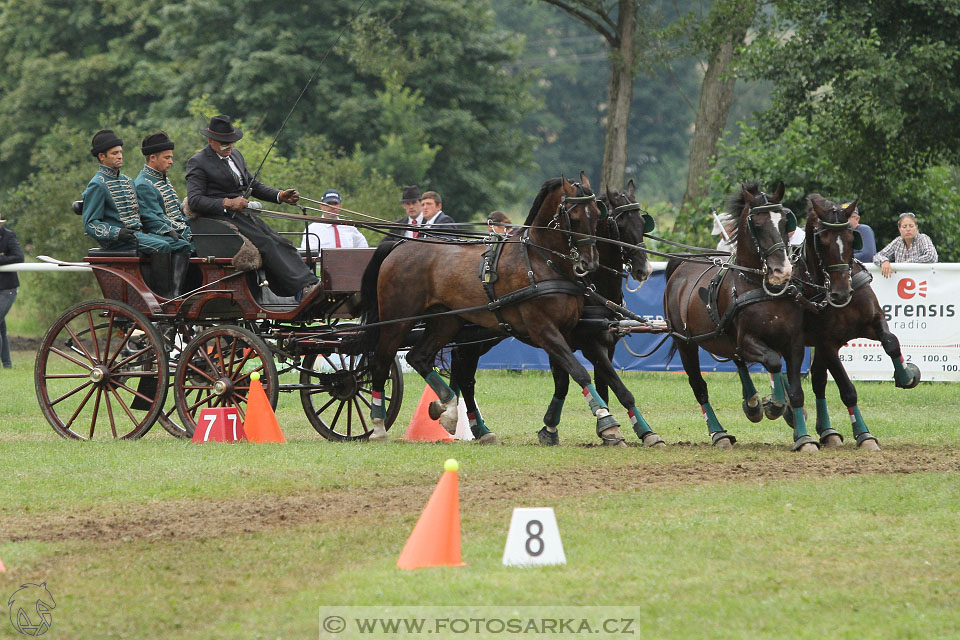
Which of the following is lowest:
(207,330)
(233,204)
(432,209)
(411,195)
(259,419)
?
(259,419)

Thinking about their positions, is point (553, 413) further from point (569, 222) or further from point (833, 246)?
point (833, 246)

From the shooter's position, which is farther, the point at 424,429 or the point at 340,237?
the point at 340,237

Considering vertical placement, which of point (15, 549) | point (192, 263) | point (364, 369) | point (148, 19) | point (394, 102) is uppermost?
point (148, 19)

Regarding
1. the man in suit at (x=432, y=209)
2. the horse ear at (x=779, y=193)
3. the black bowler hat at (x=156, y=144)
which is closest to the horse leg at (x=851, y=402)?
the horse ear at (x=779, y=193)

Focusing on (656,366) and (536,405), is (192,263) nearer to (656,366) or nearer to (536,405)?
(536,405)

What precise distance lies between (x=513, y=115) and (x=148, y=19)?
10.9 meters

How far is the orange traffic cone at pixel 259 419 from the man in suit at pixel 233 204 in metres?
0.96

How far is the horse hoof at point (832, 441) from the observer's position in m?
10.1

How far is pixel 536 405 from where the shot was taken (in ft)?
46.8

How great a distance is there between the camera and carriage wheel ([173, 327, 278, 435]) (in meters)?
10.5

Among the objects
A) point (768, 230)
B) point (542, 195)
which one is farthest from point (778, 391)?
point (542, 195)

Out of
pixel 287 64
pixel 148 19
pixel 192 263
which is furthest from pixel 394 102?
pixel 192 263

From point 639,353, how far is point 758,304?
6719mm

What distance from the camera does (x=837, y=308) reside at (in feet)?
32.1
